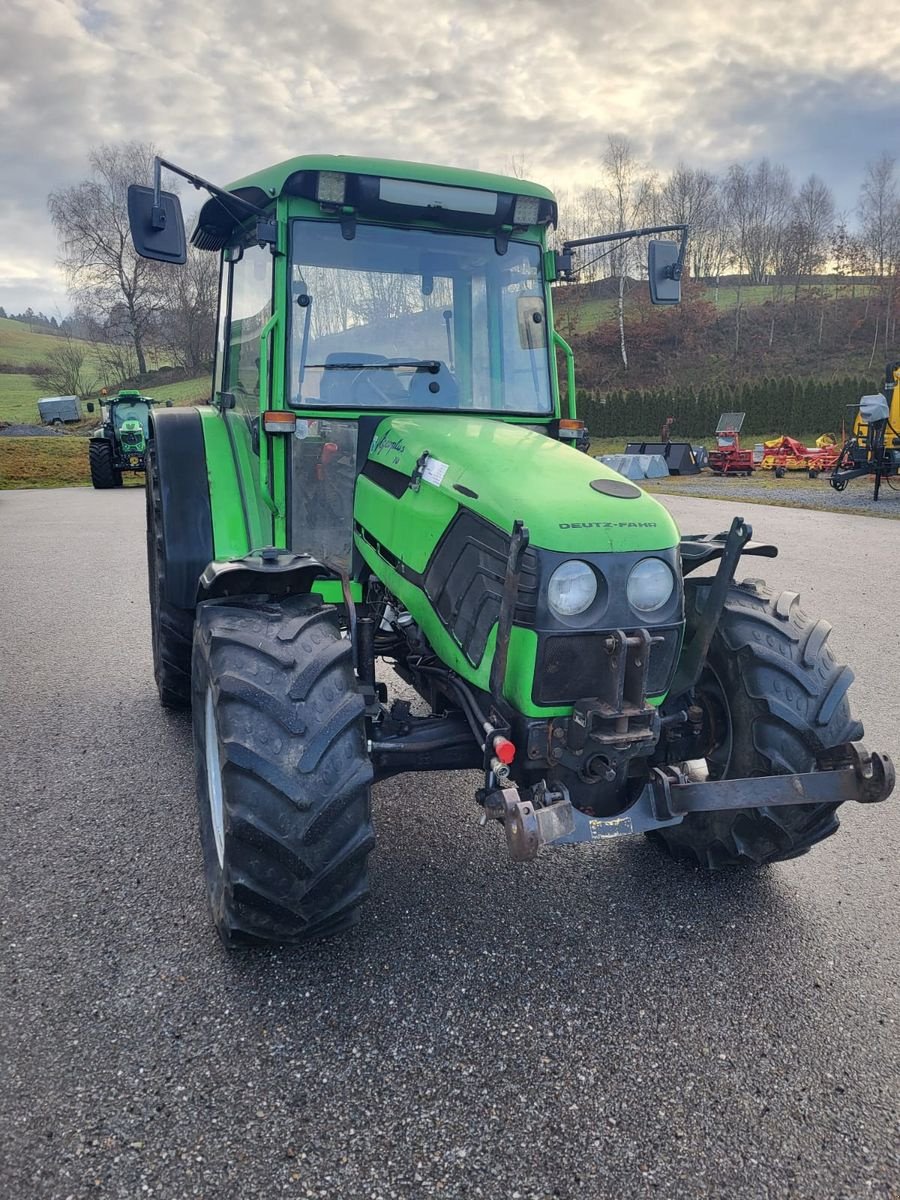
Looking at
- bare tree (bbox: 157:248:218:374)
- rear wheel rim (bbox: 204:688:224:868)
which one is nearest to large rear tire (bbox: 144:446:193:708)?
rear wheel rim (bbox: 204:688:224:868)

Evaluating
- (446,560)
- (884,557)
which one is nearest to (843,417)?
(884,557)

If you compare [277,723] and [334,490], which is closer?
[277,723]

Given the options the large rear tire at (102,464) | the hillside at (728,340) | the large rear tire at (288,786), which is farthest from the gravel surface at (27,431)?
the large rear tire at (288,786)

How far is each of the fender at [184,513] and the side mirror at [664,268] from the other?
228 centimetres

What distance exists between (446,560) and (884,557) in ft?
30.2

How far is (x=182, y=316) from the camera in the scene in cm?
4725

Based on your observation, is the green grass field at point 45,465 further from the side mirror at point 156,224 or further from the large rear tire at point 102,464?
the side mirror at point 156,224

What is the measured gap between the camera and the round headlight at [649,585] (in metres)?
2.43

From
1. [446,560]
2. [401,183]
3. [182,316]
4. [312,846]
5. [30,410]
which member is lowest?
[312,846]

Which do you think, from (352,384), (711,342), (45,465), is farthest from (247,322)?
(711,342)

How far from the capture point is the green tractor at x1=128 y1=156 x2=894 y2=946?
93.0 inches

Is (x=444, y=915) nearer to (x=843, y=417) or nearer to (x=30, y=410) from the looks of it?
(x=843, y=417)

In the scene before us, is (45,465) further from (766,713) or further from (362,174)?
(766,713)

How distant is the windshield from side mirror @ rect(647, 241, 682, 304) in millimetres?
545
